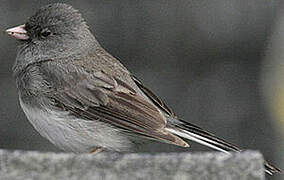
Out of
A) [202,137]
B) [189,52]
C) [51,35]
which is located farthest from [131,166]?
[189,52]

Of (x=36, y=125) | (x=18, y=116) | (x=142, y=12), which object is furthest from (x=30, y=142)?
(x=36, y=125)

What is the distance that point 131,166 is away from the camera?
189 centimetres

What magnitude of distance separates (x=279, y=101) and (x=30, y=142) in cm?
198

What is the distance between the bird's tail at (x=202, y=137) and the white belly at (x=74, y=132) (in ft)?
0.88

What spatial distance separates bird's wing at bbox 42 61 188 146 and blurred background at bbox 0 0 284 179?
1.92m

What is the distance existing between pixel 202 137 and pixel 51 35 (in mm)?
1148

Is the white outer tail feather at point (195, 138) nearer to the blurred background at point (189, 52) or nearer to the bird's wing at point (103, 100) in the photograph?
the bird's wing at point (103, 100)

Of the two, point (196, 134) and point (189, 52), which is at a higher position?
point (189, 52)

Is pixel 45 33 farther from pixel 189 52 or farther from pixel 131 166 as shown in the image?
pixel 131 166

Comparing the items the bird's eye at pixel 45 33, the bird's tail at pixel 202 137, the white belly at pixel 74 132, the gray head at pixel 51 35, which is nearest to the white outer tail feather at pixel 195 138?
the bird's tail at pixel 202 137

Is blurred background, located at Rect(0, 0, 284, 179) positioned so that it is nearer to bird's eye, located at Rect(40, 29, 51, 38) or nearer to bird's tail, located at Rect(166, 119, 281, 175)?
bird's eye, located at Rect(40, 29, 51, 38)

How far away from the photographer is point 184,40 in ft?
19.3

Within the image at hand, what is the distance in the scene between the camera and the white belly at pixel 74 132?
366 cm

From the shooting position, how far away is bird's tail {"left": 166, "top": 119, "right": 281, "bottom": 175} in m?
3.50
